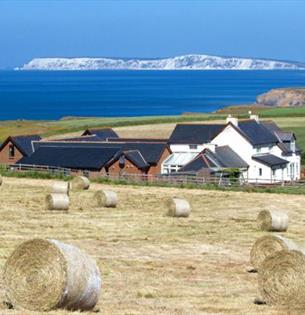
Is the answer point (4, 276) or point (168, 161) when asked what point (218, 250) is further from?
point (168, 161)

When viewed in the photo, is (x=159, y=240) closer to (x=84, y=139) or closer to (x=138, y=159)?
(x=138, y=159)

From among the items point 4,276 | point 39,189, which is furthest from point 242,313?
point 39,189

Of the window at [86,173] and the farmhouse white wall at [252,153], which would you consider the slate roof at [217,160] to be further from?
the window at [86,173]

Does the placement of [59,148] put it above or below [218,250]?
above

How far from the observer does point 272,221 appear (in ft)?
105

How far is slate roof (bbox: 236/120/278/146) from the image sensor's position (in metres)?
65.8

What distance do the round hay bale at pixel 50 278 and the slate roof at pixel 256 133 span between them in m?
49.2

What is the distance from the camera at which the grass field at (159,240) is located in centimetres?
→ 1823

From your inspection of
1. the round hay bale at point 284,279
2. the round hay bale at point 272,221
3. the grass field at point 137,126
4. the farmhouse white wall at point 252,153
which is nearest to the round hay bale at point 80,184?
the round hay bale at point 272,221

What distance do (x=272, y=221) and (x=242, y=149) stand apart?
33487mm

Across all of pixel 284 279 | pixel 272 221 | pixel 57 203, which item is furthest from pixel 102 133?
→ pixel 284 279

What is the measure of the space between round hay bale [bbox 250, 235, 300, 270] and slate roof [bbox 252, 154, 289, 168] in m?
40.6

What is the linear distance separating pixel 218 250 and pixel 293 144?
43.6m

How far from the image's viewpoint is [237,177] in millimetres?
58781
